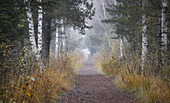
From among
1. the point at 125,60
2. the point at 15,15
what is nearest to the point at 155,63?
the point at 125,60

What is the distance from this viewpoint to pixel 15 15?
516cm

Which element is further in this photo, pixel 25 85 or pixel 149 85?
pixel 149 85

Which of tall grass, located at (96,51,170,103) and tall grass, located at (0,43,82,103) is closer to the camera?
tall grass, located at (0,43,82,103)

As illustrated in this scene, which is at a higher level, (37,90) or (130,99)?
(37,90)

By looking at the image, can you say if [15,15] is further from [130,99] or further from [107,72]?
[107,72]

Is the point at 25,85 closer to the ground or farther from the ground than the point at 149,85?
farther from the ground

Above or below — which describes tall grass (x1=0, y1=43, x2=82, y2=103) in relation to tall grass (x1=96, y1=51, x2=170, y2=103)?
above

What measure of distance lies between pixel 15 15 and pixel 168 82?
4595 mm

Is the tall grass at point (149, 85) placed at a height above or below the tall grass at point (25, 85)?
below

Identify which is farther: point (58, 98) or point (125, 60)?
point (125, 60)

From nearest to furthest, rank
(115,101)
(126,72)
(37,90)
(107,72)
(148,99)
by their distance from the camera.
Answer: (37,90) < (148,99) < (115,101) < (126,72) < (107,72)

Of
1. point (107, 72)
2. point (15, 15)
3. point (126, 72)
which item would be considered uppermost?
point (15, 15)

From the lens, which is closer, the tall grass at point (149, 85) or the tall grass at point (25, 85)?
the tall grass at point (25, 85)

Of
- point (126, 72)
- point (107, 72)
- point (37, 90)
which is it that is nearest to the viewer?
point (37, 90)
